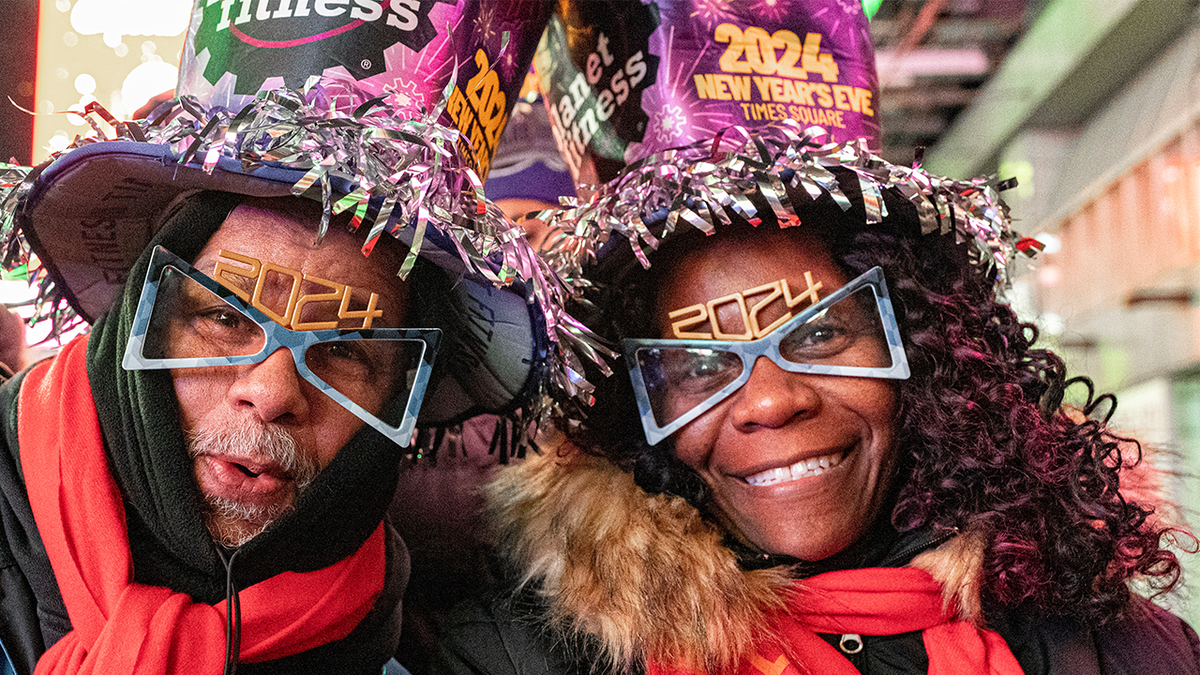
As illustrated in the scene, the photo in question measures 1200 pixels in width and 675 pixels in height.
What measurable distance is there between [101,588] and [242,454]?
0.31 m

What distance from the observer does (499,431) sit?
2.22 metres

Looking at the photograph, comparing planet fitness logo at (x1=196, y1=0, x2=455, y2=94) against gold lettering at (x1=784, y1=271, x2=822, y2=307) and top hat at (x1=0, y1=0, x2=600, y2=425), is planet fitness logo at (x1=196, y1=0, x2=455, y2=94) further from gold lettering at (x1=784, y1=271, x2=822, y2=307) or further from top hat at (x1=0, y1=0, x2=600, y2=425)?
gold lettering at (x1=784, y1=271, x2=822, y2=307)

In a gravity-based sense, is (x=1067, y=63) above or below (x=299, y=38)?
above

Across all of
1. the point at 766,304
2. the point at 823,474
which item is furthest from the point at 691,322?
the point at 823,474

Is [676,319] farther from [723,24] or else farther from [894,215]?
[723,24]

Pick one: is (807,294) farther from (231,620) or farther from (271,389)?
(231,620)

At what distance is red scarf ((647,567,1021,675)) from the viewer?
1877 millimetres

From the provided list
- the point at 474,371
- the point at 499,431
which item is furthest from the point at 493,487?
the point at 474,371

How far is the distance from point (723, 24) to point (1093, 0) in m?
6.36

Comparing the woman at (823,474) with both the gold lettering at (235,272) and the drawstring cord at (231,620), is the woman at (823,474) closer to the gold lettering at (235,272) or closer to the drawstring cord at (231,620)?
the drawstring cord at (231,620)

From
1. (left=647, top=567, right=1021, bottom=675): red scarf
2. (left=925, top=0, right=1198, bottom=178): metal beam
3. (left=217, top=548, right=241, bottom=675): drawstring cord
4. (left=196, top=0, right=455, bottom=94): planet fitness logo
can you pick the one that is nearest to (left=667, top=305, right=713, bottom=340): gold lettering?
(left=647, top=567, right=1021, bottom=675): red scarf

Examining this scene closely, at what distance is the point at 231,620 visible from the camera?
1613mm

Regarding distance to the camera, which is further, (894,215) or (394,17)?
(894,215)

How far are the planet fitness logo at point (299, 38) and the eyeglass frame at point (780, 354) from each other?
82cm
